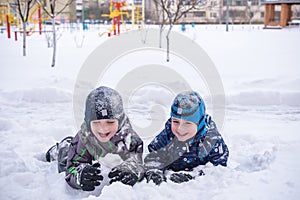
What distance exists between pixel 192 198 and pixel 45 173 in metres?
1.26

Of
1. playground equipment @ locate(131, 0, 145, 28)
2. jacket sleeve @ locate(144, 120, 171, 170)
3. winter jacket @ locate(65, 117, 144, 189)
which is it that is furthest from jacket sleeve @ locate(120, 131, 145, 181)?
playground equipment @ locate(131, 0, 145, 28)

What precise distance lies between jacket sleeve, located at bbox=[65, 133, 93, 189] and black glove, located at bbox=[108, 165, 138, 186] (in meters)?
0.25

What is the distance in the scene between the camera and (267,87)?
19.2 feet

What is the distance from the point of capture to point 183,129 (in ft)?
8.54

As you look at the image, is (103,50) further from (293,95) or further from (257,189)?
(257,189)

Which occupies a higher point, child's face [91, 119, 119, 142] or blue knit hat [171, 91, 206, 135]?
blue knit hat [171, 91, 206, 135]


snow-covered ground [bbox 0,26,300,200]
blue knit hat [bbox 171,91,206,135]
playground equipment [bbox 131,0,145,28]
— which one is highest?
playground equipment [bbox 131,0,145,28]

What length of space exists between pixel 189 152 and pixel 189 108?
372 millimetres

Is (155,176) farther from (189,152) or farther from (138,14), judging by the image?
(138,14)

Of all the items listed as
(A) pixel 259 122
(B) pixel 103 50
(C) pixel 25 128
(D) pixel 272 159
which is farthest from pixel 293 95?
(B) pixel 103 50

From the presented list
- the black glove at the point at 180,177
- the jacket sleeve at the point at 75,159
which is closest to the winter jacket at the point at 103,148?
the jacket sleeve at the point at 75,159

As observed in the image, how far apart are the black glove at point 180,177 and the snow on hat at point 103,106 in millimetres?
567

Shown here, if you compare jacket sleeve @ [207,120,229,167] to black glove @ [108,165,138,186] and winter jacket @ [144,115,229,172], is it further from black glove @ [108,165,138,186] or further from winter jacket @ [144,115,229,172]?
black glove @ [108,165,138,186]

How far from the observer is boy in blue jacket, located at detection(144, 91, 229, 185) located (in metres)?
2.58
